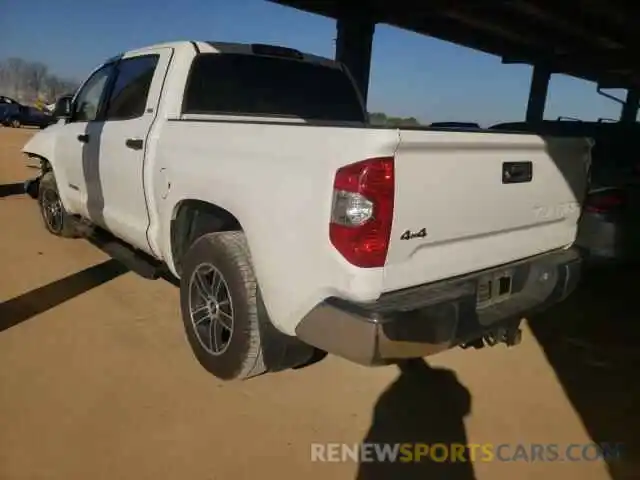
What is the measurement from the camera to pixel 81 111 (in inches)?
199

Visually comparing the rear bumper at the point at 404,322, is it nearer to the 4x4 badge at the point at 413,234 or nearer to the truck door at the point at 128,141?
the 4x4 badge at the point at 413,234

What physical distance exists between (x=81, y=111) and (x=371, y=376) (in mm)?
3970

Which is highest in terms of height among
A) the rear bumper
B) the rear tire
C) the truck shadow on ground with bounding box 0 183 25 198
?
the rear bumper

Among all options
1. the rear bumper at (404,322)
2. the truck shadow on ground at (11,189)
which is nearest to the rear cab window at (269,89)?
the rear bumper at (404,322)

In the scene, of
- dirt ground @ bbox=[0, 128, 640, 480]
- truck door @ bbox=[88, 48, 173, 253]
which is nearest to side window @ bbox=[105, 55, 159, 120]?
truck door @ bbox=[88, 48, 173, 253]

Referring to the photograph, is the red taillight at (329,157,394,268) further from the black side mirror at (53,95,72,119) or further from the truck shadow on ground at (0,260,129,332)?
the black side mirror at (53,95,72,119)

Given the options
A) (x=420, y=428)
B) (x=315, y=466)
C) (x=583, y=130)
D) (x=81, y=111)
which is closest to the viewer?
(x=315, y=466)

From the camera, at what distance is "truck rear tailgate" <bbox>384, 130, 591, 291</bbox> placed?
7.02ft

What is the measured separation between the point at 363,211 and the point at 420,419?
1400mm

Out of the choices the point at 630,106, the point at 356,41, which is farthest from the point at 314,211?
the point at 630,106

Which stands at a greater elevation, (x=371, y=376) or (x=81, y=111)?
(x=81, y=111)

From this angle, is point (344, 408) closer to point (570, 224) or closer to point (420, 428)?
point (420, 428)

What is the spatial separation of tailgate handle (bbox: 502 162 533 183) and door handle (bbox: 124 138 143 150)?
2.43 m

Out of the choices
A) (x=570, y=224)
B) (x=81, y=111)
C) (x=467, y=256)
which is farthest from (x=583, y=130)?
(x=81, y=111)
